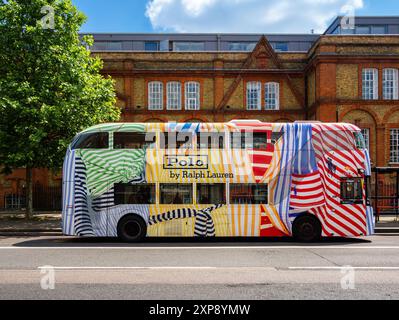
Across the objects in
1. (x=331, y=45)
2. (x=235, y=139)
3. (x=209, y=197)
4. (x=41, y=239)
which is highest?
(x=331, y=45)

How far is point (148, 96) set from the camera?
1234 inches

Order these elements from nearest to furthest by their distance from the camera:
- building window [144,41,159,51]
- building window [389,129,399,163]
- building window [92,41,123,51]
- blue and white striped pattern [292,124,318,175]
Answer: blue and white striped pattern [292,124,318,175] → building window [389,129,399,163] → building window [92,41,123,51] → building window [144,41,159,51]

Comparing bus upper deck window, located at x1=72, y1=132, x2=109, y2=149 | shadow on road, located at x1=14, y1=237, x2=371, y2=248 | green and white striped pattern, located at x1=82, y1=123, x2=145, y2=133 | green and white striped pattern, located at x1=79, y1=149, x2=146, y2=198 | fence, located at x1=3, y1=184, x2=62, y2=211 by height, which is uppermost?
green and white striped pattern, located at x1=82, y1=123, x2=145, y2=133

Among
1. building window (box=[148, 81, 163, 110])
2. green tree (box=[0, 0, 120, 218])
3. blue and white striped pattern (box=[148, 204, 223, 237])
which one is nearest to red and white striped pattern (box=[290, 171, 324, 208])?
blue and white striped pattern (box=[148, 204, 223, 237])

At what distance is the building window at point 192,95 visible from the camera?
3142 centimetres

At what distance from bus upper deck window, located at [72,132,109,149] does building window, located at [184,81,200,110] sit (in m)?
17.8

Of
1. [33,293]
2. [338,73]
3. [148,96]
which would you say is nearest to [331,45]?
[338,73]

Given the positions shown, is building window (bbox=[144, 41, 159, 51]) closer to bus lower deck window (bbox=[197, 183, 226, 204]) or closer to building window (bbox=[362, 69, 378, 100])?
building window (bbox=[362, 69, 378, 100])

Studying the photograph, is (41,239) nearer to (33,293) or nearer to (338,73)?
(33,293)

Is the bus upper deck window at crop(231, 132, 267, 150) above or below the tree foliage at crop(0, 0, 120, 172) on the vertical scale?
below

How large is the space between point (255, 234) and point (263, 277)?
5.59 meters

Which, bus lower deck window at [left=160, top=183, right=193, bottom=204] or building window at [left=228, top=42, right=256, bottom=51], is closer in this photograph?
bus lower deck window at [left=160, top=183, right=193, bottom=204]

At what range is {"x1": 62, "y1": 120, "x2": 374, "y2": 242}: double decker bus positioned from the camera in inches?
548

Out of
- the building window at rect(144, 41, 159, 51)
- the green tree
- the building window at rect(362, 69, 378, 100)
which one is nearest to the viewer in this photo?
the green tree
